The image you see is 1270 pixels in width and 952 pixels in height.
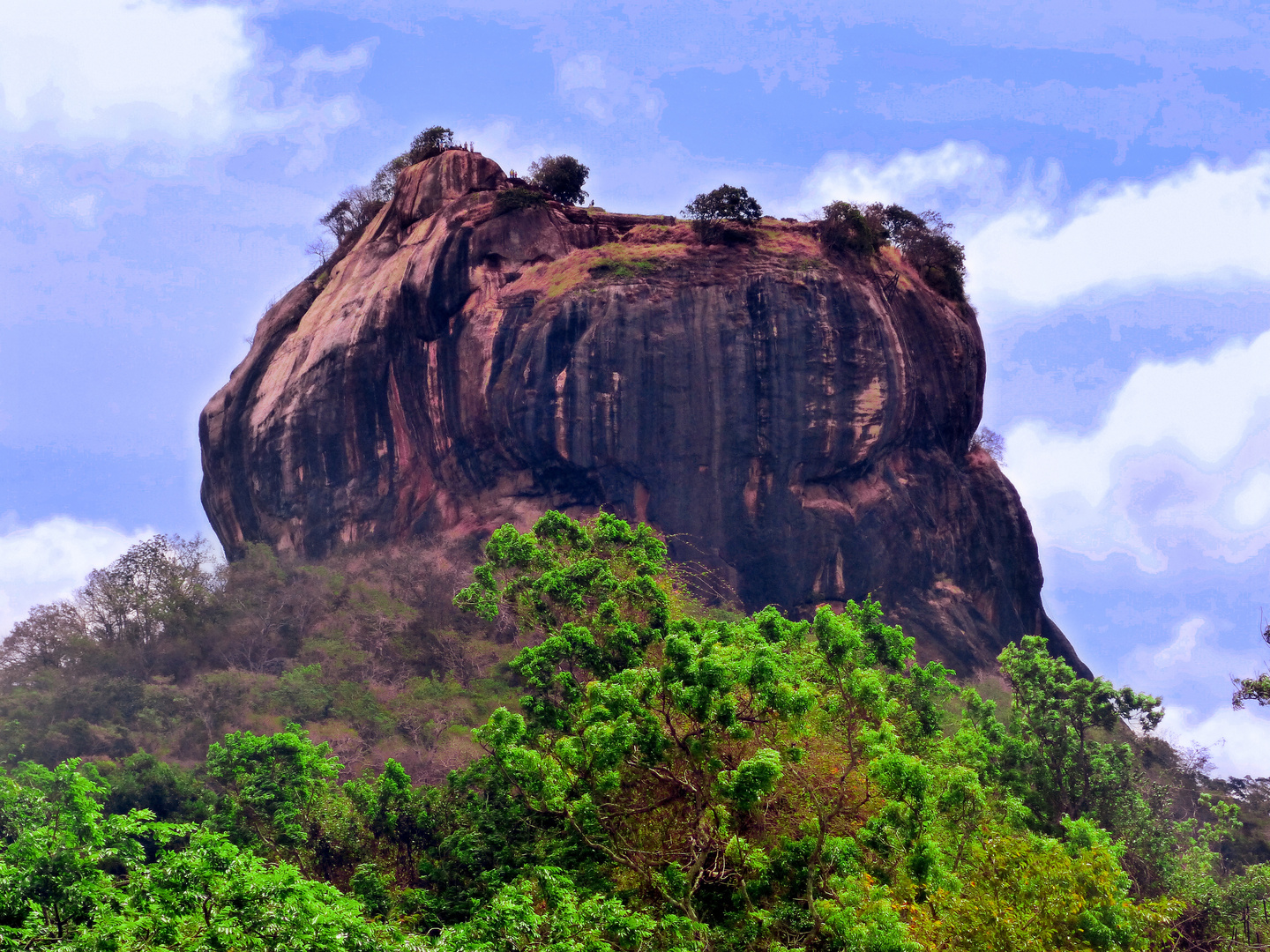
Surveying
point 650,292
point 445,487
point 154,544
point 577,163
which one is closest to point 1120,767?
point 650,292

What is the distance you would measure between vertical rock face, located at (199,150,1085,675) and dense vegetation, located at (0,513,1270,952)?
32.3 feet

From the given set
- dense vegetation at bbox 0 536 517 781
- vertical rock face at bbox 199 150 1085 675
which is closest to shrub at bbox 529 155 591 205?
vertical rock face at bbox 199 150 1085 675

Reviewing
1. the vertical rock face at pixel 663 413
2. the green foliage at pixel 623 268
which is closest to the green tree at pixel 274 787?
the vertical rock face at pixel 663 413

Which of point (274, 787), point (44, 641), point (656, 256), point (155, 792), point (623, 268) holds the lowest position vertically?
point (274, 787)

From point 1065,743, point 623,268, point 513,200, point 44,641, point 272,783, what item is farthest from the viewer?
point 513,200

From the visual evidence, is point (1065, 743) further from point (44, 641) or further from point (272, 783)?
point (44, 641)

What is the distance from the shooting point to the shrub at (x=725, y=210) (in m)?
43.3

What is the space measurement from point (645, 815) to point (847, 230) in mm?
34341

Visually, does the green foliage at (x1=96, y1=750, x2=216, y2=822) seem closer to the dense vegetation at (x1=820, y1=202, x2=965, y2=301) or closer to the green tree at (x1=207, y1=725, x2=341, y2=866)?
the green tree at (x1=207, y1=725, x2=341, y2=866)

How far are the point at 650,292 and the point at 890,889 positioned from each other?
107 feet

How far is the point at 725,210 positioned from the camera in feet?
143

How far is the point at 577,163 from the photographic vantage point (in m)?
49.1

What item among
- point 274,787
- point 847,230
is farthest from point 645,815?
point 847,230

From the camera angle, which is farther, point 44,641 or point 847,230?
point 847,230
